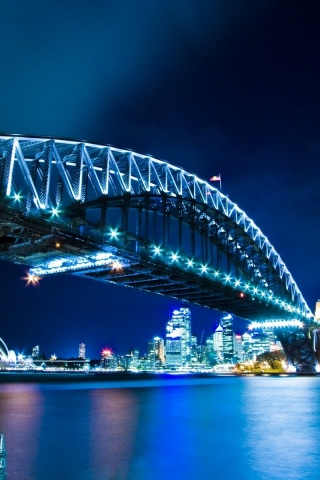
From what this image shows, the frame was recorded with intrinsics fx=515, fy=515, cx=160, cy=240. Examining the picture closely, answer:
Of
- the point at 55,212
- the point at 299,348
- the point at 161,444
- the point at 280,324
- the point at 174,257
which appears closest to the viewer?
the point at 161,444

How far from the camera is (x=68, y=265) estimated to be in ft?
154

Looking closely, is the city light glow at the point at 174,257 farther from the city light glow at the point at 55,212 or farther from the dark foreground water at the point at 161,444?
the dark foreground water at the point at 161,444

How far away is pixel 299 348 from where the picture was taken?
9575 centimetres

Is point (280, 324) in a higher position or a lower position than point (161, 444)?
higher

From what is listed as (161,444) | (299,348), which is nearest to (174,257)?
(161,444)

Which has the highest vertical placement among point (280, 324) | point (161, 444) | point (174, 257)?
point (174, 257)

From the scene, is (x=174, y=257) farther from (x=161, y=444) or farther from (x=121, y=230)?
(x=161, y=444)

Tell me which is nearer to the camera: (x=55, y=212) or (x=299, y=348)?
(x=55, y=212)

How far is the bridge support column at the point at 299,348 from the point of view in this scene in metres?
93.1

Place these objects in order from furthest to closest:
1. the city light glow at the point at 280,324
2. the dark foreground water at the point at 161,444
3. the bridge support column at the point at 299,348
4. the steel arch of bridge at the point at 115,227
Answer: the bridge support column at the point at 299,348 → the city light glow at the point at 280,324 → the steel arch of bridge at the point at 115,227 → the dark foreground water at the point at 161,444

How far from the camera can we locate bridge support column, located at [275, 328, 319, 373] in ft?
305

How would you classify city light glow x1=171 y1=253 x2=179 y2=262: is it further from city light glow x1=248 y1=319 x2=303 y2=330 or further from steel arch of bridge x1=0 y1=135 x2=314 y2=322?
Answer: city light glow x1=248 y1=319 x2=303 y2=330

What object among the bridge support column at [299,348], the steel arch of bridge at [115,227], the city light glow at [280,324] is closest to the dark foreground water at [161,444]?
the steel arch of bridge at [115,227]

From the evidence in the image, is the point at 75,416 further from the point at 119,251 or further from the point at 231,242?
the point at 231,242
